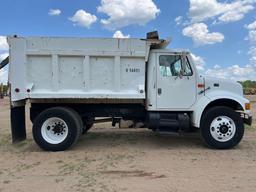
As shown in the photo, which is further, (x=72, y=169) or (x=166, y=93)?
(x=166, y=93)

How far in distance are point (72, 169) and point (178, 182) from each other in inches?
88.0

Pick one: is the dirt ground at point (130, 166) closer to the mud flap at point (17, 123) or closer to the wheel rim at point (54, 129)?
the mud flap at point (17, 123)

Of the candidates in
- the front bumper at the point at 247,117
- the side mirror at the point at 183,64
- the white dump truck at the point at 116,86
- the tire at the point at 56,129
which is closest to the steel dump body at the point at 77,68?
the white dump truck at the point at 116,86

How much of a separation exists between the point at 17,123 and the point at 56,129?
4.06ft

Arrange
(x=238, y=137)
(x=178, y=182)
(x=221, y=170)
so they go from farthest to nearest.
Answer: (x=238, y=137) → (x=221, y=170) → (x=178, y=182)

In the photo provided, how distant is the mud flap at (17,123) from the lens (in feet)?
29.8

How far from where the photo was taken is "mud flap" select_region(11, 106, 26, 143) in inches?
357

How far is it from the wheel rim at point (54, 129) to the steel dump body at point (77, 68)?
2.15 ft

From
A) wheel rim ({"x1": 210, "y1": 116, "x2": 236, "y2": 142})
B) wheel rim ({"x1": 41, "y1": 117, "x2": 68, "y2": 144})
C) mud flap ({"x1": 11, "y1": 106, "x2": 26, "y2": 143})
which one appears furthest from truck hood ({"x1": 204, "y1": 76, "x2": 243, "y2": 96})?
mud flap ({"x1": 11, "y1": 106, "x2": 26, "y2": 143})

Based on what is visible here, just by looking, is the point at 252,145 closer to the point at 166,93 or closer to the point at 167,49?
the point at 166,93

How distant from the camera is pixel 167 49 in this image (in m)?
9.01

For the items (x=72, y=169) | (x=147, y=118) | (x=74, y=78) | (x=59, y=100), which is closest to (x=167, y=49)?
(x=147, y=118)

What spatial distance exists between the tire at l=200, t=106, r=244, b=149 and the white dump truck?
25 mm

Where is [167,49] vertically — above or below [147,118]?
above
